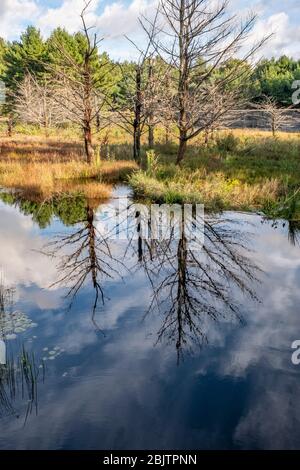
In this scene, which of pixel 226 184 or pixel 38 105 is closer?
pixel 226 184

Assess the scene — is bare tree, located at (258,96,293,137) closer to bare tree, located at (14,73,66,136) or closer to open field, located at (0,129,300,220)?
open field, located at (0,129,300,220)

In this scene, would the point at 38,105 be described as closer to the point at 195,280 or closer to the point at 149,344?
the point at 195,280

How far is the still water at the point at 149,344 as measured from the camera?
320cm

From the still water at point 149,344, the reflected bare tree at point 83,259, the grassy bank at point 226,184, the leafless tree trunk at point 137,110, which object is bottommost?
the still water at point 149,344

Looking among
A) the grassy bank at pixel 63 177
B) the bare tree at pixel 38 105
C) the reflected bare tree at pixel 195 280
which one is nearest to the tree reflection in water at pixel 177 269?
the reflected bare tree at pixel 195 280

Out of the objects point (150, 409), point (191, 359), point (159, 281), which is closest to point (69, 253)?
point (159, 281)

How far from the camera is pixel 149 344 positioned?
431cm

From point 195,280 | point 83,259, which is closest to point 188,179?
point 83,259

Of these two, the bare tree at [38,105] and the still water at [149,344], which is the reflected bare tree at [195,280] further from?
the bare tree at [38,105]

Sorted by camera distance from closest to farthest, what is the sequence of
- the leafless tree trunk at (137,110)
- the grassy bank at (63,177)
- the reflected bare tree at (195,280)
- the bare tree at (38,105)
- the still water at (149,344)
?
1. the still water at (149,344)
2. the reflected bare tree at (195,280)
3. the grassy bank at (63,177)
4. the leafless tree trunk at (137,110)
5. the bare tree at (38,105)

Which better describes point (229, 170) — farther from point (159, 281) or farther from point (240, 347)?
point (240, 347)
